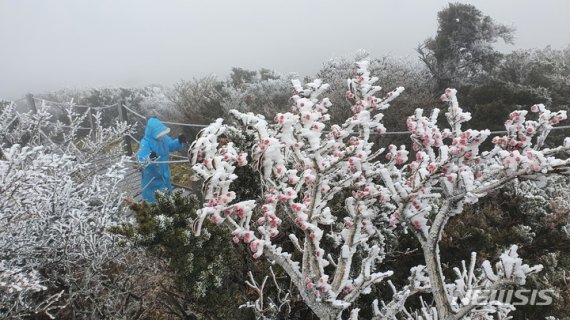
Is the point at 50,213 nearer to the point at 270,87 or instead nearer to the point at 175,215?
the point at 175,215

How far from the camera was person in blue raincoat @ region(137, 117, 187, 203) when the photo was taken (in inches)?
224

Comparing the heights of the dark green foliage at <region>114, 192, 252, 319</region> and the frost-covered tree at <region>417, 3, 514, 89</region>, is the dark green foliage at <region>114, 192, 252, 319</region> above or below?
below

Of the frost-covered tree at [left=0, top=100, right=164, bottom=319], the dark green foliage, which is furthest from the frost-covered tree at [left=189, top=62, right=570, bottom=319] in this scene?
the frost-covered tree at [left=0, top=100, right=164, bottom=319]

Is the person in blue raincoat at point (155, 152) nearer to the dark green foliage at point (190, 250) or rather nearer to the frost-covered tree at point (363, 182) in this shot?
the dark green foliage at point (190, 250)

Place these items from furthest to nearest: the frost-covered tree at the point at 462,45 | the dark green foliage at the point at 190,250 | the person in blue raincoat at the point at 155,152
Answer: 1. the frost-covered tree at the point at 462,45
2. the person in blue raincoat at the point at 155,152
3. the dark green foliage at the point at 190,250

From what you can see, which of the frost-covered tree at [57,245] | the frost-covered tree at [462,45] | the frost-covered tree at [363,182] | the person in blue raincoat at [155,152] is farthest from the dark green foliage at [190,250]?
the frost-covered tree at [462,45]

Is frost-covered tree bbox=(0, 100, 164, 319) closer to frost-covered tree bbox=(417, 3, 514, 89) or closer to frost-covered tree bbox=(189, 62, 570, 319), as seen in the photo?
frost-covered tree bbox=(189, 62, 570, 319)

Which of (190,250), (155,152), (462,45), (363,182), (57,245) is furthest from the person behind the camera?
(462,45)

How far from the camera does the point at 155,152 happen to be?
18.9 ft

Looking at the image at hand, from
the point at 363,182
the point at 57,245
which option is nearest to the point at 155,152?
the point at 57,245

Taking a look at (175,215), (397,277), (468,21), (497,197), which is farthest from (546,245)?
(468,21)

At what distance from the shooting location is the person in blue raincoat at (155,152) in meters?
5.68

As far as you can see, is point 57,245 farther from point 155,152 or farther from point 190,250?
point 155,152

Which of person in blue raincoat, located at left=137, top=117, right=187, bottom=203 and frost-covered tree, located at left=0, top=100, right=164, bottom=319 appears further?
person in blue raincoat, located at left=137, top=117, right=187, bottom=203
